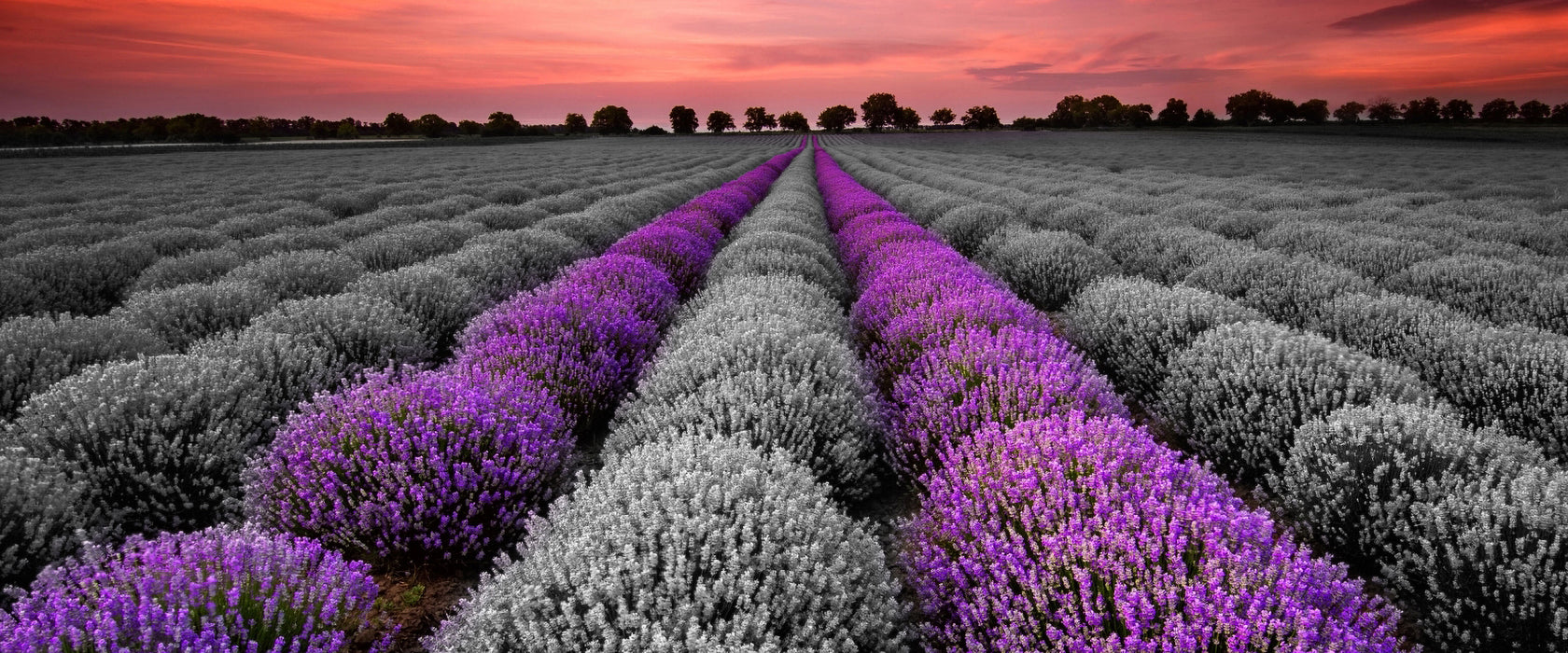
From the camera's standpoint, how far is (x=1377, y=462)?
8.48 ft

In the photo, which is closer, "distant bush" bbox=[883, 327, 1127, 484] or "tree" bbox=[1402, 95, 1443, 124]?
"distant bush" bbox=[883, 327, 1127, 484]

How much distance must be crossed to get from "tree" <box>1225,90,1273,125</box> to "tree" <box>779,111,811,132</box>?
56.2 metres

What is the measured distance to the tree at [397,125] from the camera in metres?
84.0

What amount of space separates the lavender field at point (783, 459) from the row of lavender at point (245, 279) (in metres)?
0.04

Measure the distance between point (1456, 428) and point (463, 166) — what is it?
2870 centimetres

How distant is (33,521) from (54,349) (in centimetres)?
243

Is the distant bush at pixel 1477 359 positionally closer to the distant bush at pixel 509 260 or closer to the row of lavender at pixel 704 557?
the row of lavender at pixel 704 557

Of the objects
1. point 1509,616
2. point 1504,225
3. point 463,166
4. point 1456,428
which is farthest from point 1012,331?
point 463,166

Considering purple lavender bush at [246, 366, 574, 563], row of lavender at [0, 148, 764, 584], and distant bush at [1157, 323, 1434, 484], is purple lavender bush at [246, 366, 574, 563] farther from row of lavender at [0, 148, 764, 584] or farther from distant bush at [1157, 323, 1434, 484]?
distant bush at [1157, 323, 1434, 484]

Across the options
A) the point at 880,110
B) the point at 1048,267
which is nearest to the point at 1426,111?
the point at 880,110

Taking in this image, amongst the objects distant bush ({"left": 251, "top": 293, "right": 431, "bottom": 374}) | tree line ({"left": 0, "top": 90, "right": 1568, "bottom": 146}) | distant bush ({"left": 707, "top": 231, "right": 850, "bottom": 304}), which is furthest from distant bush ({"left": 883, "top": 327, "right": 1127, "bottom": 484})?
tree line ({"left": 0, "top": 90, "right": 1568, "bottom": 146})

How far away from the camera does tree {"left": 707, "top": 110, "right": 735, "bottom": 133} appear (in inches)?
4148

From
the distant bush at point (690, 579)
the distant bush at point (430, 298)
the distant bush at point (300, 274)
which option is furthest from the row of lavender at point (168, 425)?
the distant bush at point (690, 579)

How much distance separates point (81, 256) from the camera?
268 inches
